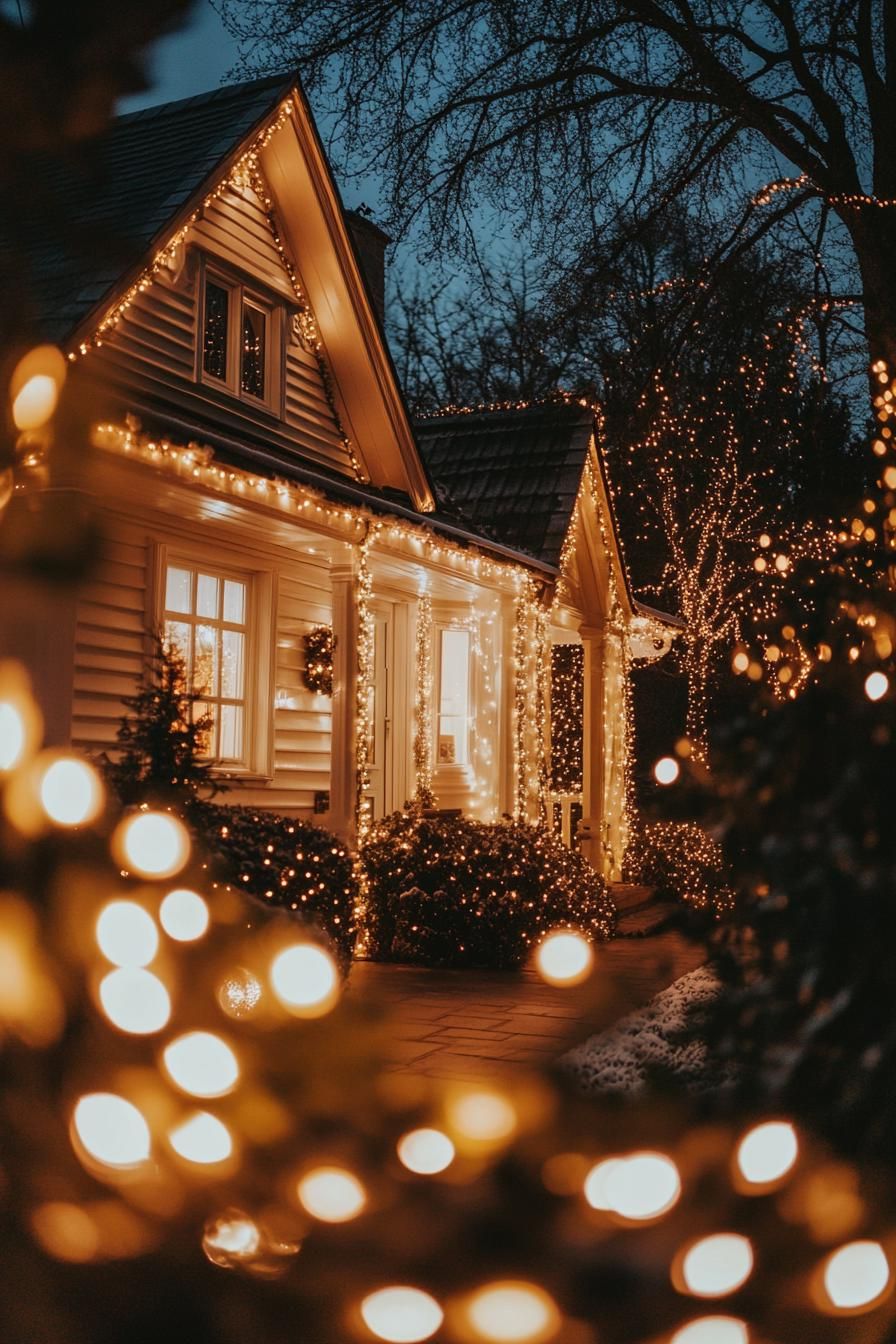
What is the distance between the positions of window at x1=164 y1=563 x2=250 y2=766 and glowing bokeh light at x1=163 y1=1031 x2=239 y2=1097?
743 cm

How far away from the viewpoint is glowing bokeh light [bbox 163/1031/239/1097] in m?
1.54

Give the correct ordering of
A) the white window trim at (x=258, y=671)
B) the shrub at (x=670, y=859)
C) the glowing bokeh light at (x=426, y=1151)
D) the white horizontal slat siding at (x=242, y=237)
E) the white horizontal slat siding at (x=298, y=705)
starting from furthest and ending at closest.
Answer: the shrub at (x=670, y=859), the white horizontal slat siding at (x=298, y=705), the white window trim at (x=258, y=671), the white horizontal slat siding at (x=242, y=237), the glowing bokeh light at (x=426, y=1151)

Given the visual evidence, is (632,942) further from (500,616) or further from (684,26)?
(684,26)

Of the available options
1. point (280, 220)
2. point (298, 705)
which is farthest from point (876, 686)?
point (280, 220)

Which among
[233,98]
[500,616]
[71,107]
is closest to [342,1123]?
[71,107]

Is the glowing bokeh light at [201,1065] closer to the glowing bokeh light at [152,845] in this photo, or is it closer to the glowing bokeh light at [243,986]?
the glowing bokeh light at [243,986]

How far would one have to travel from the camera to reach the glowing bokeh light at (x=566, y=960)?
196cm

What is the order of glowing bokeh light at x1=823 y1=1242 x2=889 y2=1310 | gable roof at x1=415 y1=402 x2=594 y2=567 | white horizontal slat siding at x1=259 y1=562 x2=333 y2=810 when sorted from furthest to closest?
gable roof at x1=415 y1=402 x2=594 y2=567, white horizontal slat siding at x1=259 y1=562 x2=333 y2=810, glowing bokeh light at x1=823 y1=1242 x2=889 y2=1310

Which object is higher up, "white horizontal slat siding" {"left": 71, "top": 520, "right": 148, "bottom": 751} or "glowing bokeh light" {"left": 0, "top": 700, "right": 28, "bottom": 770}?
"white horizontal slat siding" {"left": 71, "top": 520, "right": 148, "bottom": 751}

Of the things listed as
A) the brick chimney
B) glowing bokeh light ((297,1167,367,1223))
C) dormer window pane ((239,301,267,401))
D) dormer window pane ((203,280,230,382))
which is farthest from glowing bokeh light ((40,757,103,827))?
the brick chimney

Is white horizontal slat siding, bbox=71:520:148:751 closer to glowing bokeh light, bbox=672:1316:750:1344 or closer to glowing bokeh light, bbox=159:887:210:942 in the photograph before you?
glowing bokeh light, bbox=159:887:210:942

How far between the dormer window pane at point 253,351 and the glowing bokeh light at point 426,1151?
9373mm

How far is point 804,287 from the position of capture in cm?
1443

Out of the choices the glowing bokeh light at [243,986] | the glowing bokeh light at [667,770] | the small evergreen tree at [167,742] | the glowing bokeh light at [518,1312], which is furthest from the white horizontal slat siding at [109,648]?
the glowing bokeh light at [518,1312]
